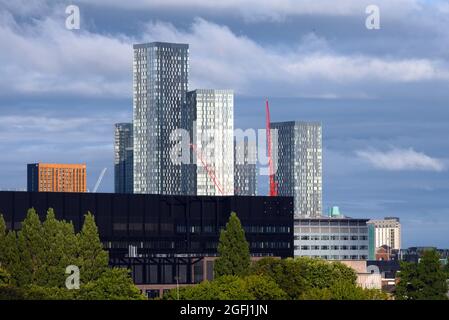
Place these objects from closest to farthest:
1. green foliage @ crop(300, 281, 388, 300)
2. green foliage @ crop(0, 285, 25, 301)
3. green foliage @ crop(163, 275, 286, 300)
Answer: green foliage @ crop(300, 281, 388, 300)
green foliage @ crop(0, 285, 25, 301)
green foliage @ crop(163, 275, 286, 300)

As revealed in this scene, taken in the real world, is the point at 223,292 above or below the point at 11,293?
below

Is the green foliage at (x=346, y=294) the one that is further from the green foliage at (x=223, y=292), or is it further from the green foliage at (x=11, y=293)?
the green foliage at (x=11, y=293)

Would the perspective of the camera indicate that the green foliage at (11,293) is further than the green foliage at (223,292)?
No

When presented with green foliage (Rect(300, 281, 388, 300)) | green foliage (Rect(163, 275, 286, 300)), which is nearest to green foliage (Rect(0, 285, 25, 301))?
green foliage (Rect(163, 275, 286, 300))

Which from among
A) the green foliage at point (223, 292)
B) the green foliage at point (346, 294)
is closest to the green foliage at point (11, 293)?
the green foliage at point (223, 292)

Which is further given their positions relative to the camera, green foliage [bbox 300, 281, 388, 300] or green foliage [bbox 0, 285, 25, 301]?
green foliage [bbox 0, 285, 25, 301]

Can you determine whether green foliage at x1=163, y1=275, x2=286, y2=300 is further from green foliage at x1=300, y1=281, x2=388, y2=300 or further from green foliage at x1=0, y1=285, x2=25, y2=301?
green foliage at x1=0, y1=285, x2=25, y2=301

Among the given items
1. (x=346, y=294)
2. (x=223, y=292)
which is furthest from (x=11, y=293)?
(x=346, y=294)

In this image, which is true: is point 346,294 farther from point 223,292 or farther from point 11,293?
point 11,293

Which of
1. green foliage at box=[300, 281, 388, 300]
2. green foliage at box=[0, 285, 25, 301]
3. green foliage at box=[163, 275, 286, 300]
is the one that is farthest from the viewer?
green foliage at box=[163, 275, 286, 300]

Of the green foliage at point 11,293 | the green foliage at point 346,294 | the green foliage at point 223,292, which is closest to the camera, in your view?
the green foliage at point 346,294
